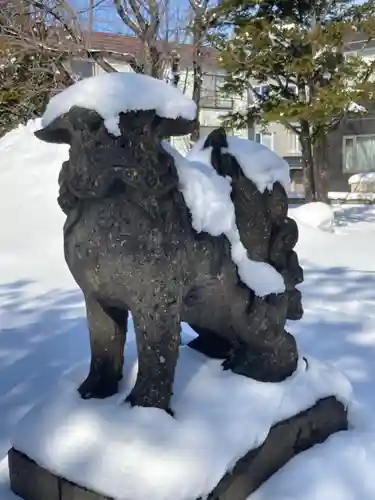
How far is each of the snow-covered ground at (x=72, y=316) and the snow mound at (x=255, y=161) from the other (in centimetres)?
79

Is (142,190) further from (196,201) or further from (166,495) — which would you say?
(166,495)

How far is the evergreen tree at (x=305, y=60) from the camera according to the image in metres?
7.74

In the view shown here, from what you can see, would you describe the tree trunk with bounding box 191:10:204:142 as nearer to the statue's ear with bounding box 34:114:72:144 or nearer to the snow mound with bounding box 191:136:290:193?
the snow mound with bounding box 191:136:290:193

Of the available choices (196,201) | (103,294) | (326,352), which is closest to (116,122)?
(196,201)

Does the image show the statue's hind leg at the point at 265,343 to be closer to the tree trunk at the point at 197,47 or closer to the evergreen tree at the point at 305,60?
the evergreen tree at the point at 305,60

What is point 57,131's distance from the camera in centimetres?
134

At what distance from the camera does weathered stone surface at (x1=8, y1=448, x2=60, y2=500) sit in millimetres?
1370

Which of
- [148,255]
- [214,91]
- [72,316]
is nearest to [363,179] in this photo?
[214,91]

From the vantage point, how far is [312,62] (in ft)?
25.4

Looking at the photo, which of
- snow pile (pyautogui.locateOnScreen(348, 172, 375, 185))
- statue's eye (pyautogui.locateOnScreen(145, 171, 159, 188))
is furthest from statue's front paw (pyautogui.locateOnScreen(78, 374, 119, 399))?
snow pile (pyautogui.locateOnScreen(348, 172, 375, 185))

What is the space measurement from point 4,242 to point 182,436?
4.57m

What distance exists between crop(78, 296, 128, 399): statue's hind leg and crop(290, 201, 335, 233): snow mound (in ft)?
17.4

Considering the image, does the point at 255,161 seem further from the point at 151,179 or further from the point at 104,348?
the point at 104,348

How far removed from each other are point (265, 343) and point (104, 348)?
46cm
